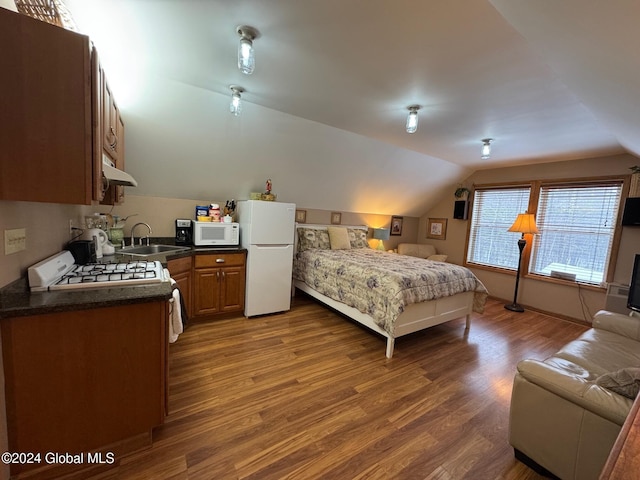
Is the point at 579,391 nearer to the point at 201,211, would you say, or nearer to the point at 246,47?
the point at 246,47

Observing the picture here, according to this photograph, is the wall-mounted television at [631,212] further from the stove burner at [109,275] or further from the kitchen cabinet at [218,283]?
the stove burner at [109,275]

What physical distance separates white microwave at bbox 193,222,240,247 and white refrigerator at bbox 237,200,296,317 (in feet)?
0.38

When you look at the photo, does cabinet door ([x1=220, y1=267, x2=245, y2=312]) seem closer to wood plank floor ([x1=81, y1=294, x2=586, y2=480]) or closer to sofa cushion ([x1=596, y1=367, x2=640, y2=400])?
wood plank floor ([x1=81, y1=294, x2=586, y2=480])

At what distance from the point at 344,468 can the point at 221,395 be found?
1016 mm

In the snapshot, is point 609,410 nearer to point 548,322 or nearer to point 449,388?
point 449,388

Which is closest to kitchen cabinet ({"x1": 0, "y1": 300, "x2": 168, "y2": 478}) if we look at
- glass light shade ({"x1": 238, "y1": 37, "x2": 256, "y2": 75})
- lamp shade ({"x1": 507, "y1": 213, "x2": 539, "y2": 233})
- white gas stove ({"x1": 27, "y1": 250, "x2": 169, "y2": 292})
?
white gas stove ({"x1": 27, "y1": 250, "x2": 169, "y2": 292})

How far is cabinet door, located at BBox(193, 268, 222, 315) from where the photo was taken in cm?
304

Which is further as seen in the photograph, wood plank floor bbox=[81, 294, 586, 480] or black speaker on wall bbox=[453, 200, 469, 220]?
black speaker on wall bbox=[453, 200, 469, 220]

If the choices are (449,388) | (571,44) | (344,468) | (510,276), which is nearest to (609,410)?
(449,388)

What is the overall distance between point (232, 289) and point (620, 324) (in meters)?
3.86

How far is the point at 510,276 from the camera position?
470 cm

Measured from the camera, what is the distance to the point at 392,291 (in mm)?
2541

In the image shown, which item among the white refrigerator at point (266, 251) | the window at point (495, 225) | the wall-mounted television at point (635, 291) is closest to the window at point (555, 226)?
the window at point (495, 225)

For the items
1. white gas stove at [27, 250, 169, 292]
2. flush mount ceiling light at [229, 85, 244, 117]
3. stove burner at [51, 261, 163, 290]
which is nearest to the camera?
white gas stove at [27, 250, 169, 292]
